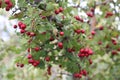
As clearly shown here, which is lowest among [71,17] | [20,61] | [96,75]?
[96,75]

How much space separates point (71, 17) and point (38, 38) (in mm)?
365

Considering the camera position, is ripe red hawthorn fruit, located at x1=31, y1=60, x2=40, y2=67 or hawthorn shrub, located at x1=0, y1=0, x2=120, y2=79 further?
ripe red hawthorn fruit, located at x1=31, y1=60, x2=40, y2=67

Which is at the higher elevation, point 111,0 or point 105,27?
point 111,0

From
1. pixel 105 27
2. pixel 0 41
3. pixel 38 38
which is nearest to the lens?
pixel 38 38

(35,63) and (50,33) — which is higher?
(50,33)

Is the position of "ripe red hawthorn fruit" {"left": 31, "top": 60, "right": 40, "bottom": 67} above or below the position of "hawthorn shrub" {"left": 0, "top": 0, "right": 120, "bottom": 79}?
below

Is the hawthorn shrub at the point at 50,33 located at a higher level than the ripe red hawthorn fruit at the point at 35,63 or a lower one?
higher

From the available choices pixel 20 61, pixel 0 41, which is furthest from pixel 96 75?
pixel 20 61

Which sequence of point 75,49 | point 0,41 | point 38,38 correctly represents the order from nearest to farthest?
1. point 38,38
2. point 75,49
3. point 0,41

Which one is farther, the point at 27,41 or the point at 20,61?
the point at 20,61

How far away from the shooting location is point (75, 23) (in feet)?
10.5

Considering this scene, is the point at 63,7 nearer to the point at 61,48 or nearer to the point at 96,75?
the point at 61,48

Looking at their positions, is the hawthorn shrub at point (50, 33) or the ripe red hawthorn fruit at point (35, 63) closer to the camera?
the hawthorn shrub at point (50, 33)

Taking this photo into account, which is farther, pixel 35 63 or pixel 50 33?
pixel 35 63
